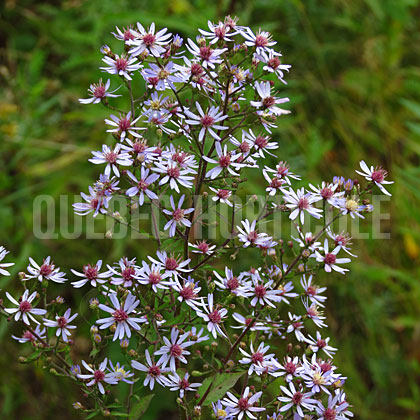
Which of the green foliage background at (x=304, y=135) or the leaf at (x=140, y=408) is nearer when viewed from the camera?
the leaf at (x=140, y=408)

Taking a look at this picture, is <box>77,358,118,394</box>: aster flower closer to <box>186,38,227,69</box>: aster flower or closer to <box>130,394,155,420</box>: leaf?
<box>130,394,155,420</box>: leaf

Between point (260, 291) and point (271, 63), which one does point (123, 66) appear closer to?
point (271, 63)

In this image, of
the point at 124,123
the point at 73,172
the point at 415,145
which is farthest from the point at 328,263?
the point at 415,145

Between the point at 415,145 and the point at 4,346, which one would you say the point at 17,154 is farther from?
the point at 415,145

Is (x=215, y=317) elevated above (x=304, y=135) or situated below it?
below

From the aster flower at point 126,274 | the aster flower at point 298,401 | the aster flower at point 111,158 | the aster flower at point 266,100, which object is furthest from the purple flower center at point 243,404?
the aster flower at point 266,100

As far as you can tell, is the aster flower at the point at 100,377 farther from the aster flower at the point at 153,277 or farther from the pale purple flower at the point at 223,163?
the pale purple flower at the point at 223,163

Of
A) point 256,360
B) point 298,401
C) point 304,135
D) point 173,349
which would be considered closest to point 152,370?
point 173,349
